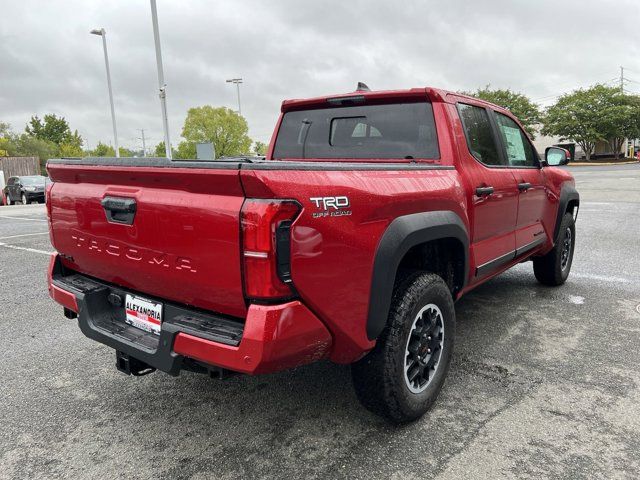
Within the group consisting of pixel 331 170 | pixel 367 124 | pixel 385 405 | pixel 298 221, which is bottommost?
pixel 385 405

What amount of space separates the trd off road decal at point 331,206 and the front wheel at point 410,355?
0.67 metres

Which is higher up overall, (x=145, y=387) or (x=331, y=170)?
(x=331, y=170)

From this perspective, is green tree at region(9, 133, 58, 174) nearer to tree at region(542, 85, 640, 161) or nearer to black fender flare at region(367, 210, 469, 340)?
tree at region(542, 85, 640, 161)

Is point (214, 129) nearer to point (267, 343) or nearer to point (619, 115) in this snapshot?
point (619, 115)

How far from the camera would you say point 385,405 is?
2.50 m

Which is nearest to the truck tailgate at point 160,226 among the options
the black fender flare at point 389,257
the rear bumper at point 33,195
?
the black fender flare at point 389,257

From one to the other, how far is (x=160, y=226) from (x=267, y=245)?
580mm

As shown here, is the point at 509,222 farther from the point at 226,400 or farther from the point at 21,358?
the point at 21,358

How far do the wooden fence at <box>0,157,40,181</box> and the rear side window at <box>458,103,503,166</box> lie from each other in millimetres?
36834

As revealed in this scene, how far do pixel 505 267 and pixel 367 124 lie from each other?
→ 1.67 meters

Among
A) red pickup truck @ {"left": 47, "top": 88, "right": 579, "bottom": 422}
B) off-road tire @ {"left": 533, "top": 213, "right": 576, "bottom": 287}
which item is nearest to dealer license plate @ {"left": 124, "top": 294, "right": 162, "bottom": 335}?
red pickup truck @ {"left": 47, "top": 88, "right": 579, "bottom": 422}

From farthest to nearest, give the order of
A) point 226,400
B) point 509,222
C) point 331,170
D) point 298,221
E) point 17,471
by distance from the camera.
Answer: point 509,222 < point 226,400 < point 17,471 < point 331,170 < point 298,221

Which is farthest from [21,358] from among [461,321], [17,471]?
[461,321]

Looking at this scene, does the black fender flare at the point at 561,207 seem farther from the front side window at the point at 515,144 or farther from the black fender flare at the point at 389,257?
the black fender flare at the point at 389,257
